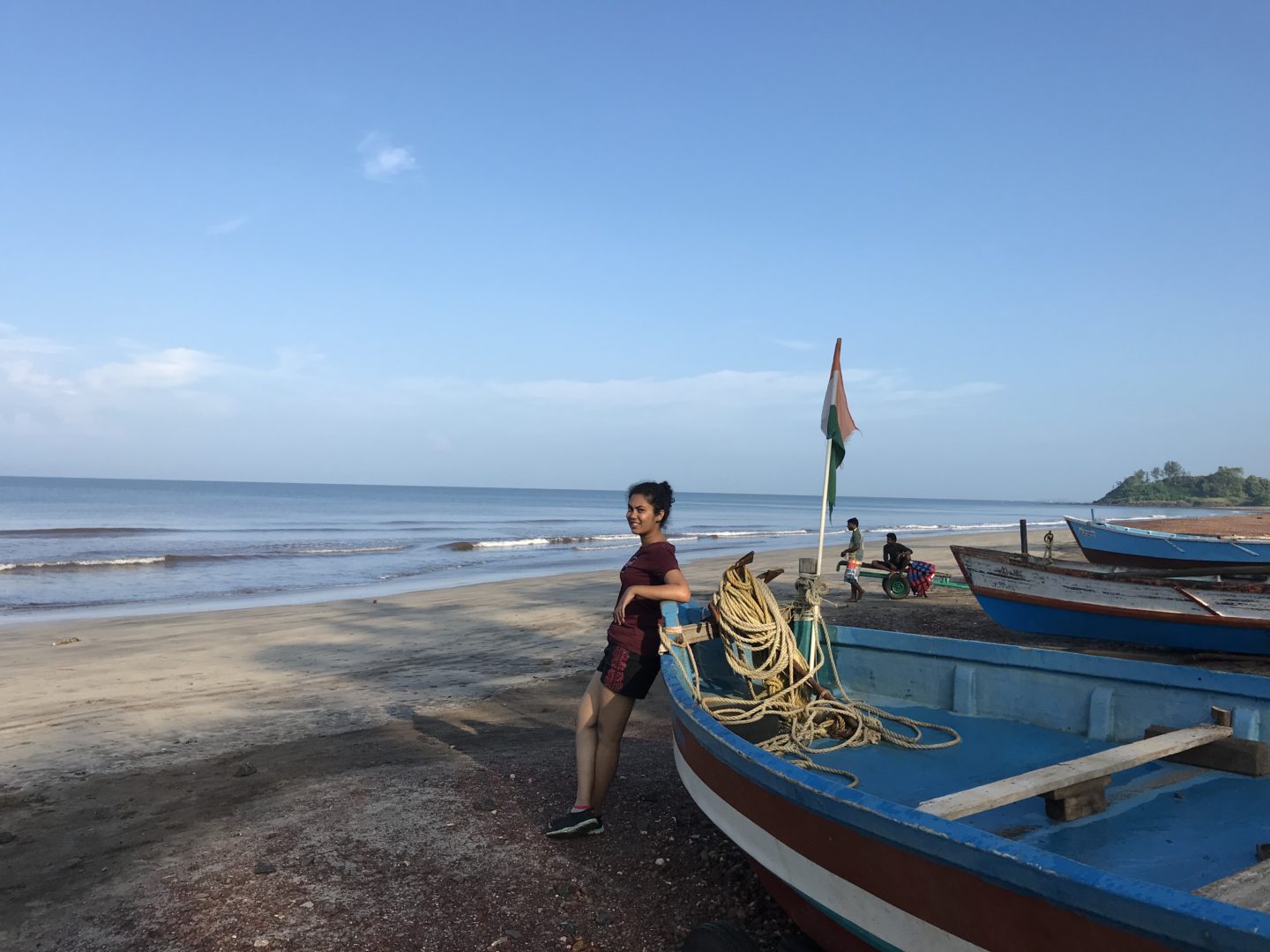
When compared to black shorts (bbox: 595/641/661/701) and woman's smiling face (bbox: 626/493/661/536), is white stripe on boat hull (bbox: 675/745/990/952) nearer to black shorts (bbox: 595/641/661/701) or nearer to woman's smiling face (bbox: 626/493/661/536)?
black shorts (bbox: 595/641/661/701)

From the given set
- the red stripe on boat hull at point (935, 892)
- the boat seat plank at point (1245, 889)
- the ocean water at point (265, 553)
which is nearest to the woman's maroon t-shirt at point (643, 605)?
the red stripe on boat hull at point (935, 892)

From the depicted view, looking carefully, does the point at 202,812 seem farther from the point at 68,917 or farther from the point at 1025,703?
the point at 1025,703

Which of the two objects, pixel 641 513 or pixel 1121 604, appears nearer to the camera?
pixel 641 513

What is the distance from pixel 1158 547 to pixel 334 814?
1798 cm

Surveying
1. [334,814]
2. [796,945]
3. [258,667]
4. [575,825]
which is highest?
[796,945]

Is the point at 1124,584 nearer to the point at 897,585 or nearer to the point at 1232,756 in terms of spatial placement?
the point at 897,585

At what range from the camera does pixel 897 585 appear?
1477 centimetres

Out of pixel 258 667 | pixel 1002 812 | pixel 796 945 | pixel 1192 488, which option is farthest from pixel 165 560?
pixel 1192 488

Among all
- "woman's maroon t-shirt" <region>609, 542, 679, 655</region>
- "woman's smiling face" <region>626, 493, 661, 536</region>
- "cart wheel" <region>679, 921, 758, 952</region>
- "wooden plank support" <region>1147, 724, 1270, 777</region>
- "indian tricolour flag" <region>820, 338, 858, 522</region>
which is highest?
"indian tricolour flag" <region>820, 338, 858, 522</region>

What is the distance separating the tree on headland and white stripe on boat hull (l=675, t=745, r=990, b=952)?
395 feet

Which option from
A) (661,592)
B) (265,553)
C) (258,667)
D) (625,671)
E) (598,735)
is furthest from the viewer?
(265,553)

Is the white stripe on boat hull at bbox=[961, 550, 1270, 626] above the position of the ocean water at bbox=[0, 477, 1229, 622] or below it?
above

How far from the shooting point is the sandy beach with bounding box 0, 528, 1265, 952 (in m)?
3.99

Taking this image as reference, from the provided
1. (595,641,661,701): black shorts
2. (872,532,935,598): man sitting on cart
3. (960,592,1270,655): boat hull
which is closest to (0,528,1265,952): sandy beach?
(960,592,1270,655): boat hull
